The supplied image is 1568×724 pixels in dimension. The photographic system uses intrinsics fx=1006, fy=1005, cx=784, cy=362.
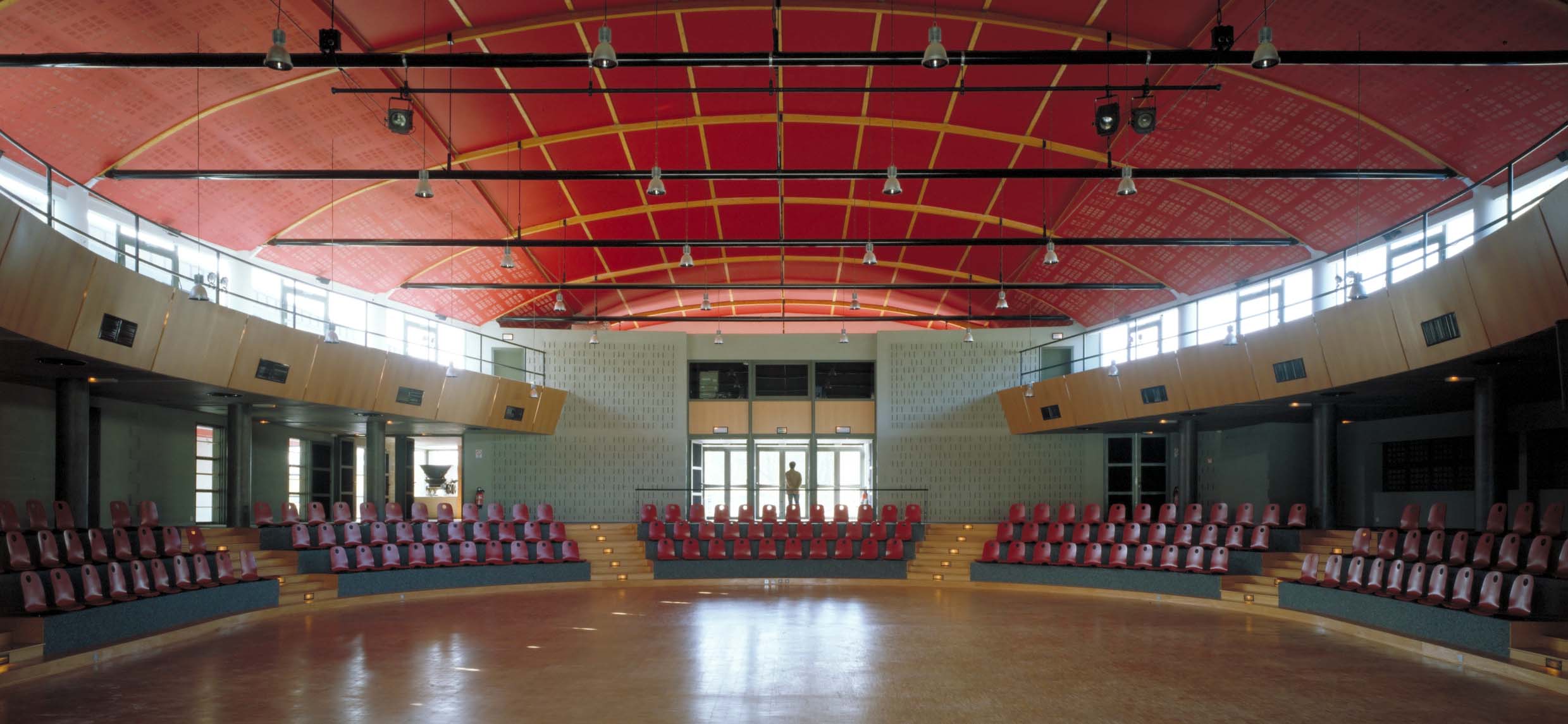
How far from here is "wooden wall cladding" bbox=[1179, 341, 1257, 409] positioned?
15.8 meters

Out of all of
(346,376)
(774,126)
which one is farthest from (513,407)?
(774,126)

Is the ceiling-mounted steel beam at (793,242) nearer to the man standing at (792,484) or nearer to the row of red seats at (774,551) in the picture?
the row of red seats at (774,551)

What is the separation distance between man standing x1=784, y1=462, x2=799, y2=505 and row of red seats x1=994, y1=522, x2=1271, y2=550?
4.72 m

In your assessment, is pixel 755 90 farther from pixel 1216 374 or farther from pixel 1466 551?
pixel 1466 551

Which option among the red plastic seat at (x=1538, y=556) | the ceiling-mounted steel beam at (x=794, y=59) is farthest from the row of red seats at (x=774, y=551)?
the ceiling-mounted steel beam at (x=794, y=59)

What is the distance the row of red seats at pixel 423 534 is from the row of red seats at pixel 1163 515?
983 cm

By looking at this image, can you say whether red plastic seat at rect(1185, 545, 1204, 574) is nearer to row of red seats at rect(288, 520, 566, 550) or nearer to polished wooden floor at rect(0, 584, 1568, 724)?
polished wooden floor at rect(0, 584, 1568, 724)

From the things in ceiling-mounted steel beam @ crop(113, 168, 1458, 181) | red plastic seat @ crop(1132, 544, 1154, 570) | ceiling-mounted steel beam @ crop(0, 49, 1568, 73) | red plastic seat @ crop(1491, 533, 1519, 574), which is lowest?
red plastic seat @ crop(1132, 544, 1154, 570)

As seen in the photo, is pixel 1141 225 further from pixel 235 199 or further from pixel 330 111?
pixel 235 199

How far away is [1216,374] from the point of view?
1648cm

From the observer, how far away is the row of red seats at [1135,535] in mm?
17250

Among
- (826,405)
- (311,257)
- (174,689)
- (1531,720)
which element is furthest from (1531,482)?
(311,257)

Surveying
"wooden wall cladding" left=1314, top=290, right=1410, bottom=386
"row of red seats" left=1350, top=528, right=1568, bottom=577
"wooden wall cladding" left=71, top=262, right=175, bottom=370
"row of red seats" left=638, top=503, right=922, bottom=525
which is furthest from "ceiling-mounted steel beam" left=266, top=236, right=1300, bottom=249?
"row of red seats" left=638, top=503, right=922, bottom=525

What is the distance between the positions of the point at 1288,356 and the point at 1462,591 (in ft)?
14.2
